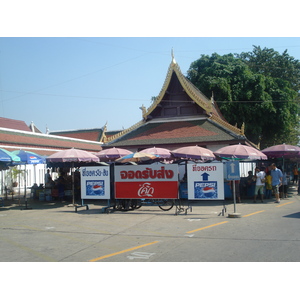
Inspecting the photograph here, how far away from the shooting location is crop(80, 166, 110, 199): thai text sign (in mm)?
14039

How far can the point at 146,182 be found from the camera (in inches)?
519

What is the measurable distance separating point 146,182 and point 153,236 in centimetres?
430

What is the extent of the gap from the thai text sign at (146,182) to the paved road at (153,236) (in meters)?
0.80

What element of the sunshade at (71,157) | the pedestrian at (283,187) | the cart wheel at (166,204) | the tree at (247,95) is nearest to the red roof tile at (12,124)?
the tree at (247,95)

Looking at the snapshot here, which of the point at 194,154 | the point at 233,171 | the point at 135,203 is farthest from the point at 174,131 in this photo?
the point at 233,171

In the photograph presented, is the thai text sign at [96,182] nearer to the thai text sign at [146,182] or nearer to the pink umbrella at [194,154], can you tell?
the thai text sign at [146,182]

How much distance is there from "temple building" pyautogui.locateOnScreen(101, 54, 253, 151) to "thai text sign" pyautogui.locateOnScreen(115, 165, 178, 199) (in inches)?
391

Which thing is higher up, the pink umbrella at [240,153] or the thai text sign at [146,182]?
the pink umbrella at [240,153]

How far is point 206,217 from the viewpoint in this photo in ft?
39.4

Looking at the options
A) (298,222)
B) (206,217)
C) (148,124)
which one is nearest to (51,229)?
(206,217)

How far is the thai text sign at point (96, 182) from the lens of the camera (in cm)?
1404

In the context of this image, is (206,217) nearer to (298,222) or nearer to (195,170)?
(195,170)

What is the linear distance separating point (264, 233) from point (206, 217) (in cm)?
335

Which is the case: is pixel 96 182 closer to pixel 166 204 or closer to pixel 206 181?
pixel 166 204
